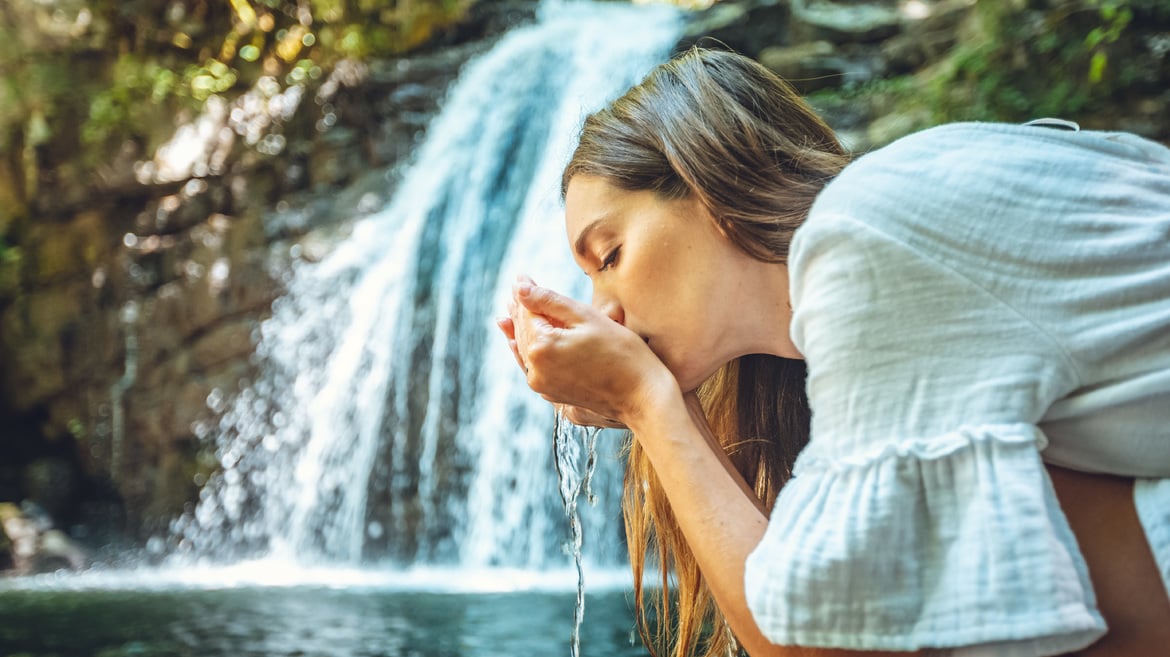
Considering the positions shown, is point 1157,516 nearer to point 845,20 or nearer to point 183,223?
point 845,20

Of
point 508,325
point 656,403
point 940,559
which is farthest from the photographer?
point 508,325

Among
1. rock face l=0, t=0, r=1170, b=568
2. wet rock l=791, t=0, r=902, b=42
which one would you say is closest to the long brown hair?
rock face l=0, t=0, r=1170, b=568

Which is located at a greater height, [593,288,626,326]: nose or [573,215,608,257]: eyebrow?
[573,215,608,257]: eyebrow

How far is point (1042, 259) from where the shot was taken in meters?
1.17

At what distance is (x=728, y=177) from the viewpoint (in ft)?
5.63

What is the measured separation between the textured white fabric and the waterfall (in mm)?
5295

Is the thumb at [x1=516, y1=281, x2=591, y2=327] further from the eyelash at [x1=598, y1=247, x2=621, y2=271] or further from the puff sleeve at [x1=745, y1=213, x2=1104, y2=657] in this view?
the puff sleeve at [x1=745, y1=213, x2=1104, y2=657]

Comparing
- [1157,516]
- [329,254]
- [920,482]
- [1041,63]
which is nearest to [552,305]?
[920,482]

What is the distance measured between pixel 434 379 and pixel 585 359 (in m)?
5.88

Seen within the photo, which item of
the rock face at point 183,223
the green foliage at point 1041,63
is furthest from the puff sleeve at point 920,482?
the rock face at point 183,223

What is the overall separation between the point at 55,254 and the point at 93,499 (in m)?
2.48

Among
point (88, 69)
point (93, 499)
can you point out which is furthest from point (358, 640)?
point (88, 69)

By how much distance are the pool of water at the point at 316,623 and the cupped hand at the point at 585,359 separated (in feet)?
4.34

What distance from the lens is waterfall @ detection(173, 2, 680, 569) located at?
268 inches
